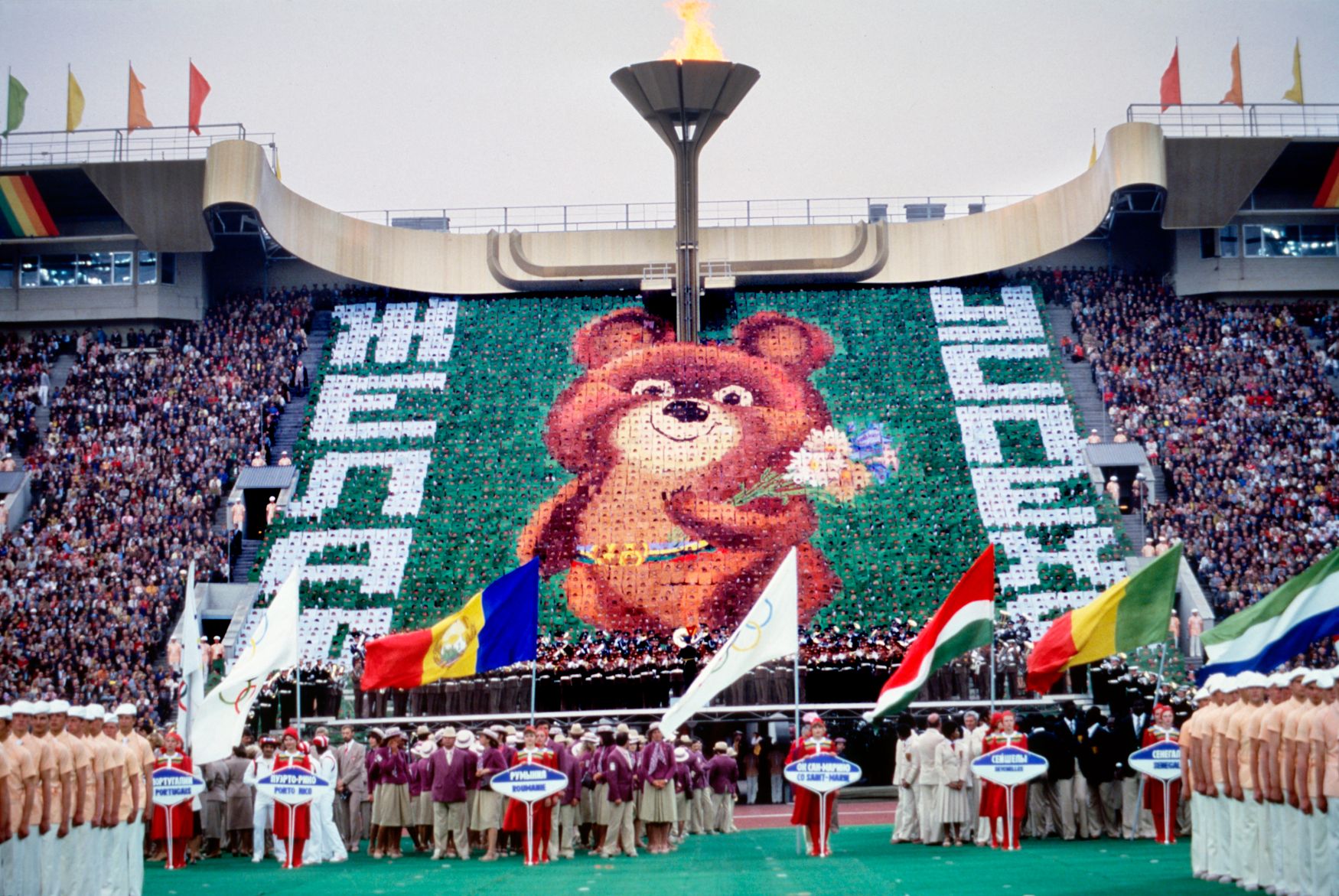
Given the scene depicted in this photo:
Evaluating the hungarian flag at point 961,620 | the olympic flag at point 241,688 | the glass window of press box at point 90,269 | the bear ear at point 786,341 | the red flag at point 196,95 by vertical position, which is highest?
the red flag at point 196,95

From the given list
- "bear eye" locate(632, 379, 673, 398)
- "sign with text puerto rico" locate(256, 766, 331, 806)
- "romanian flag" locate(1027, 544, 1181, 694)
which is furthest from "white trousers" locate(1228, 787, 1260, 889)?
"bear eye" locate(632, 379, 673, 398)

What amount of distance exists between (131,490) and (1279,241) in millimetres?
36385

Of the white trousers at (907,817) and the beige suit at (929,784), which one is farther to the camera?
the white trousers at (907,817)

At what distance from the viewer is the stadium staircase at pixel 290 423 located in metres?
45.6

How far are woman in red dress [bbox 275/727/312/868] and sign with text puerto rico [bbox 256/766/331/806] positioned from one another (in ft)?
0.27

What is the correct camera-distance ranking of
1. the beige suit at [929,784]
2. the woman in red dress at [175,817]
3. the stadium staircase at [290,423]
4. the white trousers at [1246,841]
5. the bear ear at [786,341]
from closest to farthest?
the white trousers at [1246,841], the woman in red dress at [175,817], the beige suit at [929,784], the stadium staircase at [290,423], the bear ear at [786,341]

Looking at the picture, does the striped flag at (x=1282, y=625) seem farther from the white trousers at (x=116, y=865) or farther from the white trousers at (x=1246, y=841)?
the white trousers at (x=116, y=865)

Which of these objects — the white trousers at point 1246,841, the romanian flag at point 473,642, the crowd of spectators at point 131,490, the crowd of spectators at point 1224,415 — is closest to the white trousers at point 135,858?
the romanian flag at point 473,642

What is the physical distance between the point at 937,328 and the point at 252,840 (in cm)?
3382

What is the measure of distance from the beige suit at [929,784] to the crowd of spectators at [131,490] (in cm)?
1956

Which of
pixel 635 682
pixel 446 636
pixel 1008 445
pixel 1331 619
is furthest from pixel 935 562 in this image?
pixel 1331 619

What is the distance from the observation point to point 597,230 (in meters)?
57.2

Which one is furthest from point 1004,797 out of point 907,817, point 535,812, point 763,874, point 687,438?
point 687,438

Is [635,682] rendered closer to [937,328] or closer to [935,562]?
[935,562]
